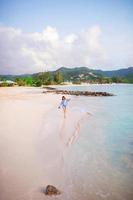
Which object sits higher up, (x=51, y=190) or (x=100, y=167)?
(x=51, y=190)

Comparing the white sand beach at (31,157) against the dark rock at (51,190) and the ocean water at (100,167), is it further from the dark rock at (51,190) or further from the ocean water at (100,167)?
the ocean water at (100,167)

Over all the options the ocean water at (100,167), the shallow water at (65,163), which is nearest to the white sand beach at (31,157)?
the shallow water at (65,163)

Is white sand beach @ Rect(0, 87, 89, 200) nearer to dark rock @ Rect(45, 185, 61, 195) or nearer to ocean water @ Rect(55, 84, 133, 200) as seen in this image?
dark rock @ Rect(45, 185, 61, 195)

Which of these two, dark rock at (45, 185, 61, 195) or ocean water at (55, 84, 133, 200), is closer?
dark rock at (45, 185, 61, 195)

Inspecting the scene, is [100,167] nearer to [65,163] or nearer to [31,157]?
[65,163]

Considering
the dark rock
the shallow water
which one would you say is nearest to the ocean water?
the shallow water

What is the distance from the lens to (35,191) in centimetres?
381

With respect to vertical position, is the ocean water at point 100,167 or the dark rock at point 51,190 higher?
the dark rock at point 51,190

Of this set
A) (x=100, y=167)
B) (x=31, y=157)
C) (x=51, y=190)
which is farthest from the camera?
(x=31, y=157)

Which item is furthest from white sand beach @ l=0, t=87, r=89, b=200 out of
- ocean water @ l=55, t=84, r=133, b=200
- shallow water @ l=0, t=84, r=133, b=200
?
ocean water @ l=55, t=84, r=133, b=200

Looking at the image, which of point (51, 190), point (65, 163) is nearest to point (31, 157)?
point (65, 163)

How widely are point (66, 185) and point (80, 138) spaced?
11.2ft

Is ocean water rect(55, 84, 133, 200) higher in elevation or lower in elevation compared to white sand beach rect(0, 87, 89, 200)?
lower

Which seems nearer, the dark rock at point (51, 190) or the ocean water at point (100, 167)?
the dark rock at point (51, 190)
